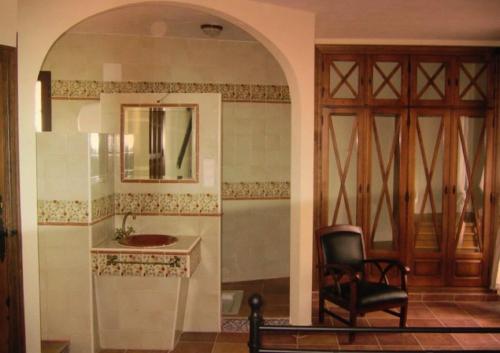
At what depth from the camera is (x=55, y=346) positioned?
3695 millimetres

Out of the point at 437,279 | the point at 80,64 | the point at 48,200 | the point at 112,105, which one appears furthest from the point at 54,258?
the point at 437,279

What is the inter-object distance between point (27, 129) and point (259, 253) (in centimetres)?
303

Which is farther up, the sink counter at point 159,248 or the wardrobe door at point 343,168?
the wardrobe door at point 343,168

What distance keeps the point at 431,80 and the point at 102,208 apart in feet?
10.8

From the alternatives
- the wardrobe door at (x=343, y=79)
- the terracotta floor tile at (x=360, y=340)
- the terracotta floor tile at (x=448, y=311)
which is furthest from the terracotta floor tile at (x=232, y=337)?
the wardrobe door at (x=343, y=79)

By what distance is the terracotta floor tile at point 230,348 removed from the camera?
3842 millimetres

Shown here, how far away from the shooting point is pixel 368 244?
481 cm

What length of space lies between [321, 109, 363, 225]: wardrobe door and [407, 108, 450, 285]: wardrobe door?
533mm

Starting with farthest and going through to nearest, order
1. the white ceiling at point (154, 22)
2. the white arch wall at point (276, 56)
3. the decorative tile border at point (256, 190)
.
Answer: the decorative tile border at point (256, 190), the white ceiling at point (154, 22), the white arch wall at point (276, 56)

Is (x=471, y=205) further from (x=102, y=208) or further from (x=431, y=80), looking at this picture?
(x=102, y=208)

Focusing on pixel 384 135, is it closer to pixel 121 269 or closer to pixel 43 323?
pixel 121 269

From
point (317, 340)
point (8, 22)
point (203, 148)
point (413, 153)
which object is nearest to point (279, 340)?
point (317, 340)

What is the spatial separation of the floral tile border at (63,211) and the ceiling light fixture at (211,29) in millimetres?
1983

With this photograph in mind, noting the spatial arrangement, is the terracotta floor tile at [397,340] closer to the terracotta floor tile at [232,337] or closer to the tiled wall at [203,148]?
the terracotta floor tile at [232,337]
